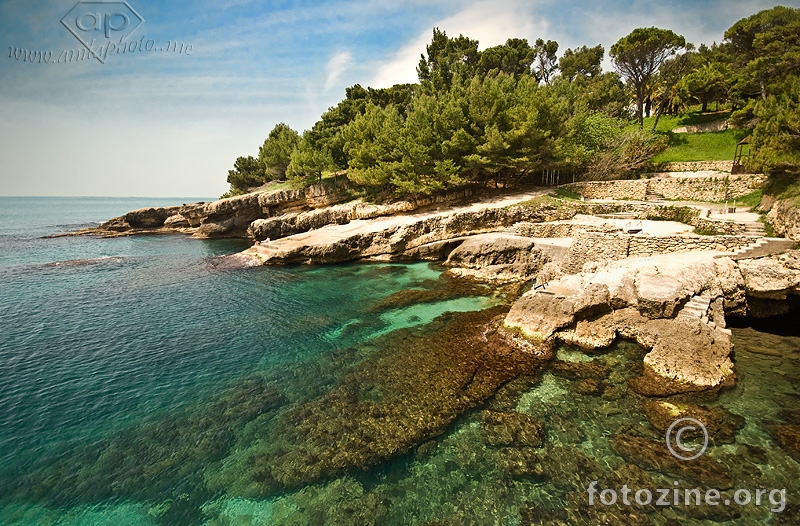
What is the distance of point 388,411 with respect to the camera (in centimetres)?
995

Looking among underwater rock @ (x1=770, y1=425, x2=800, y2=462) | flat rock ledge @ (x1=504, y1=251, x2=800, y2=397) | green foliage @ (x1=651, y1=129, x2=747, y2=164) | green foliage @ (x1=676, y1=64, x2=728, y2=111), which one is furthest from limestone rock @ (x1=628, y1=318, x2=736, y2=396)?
green foliage @ (x1=676, y1=64, x2=728, y2=111)

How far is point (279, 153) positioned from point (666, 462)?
198ft

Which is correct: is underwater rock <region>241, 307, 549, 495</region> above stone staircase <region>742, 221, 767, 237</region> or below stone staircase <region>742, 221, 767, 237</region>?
below

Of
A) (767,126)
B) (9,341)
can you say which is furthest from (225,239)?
(767,126)

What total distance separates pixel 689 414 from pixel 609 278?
6.77 metres

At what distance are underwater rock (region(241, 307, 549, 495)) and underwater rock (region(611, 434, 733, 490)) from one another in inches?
139

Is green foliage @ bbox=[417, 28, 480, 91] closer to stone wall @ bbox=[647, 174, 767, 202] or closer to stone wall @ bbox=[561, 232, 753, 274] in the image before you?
stone wall @ bbox=[647, 174, 767, 202]

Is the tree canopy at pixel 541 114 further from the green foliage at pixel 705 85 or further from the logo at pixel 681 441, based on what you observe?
the logo at pixel 681 441

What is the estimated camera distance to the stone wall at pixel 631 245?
16344 mm

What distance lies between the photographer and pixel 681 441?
8461mm

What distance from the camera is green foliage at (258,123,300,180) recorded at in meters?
56.4

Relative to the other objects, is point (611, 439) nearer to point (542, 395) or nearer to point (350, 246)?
point (542, 395)

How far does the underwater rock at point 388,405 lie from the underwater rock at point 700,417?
3.49 m

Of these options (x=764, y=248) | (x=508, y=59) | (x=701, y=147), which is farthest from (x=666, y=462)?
(x=508, y=59)
